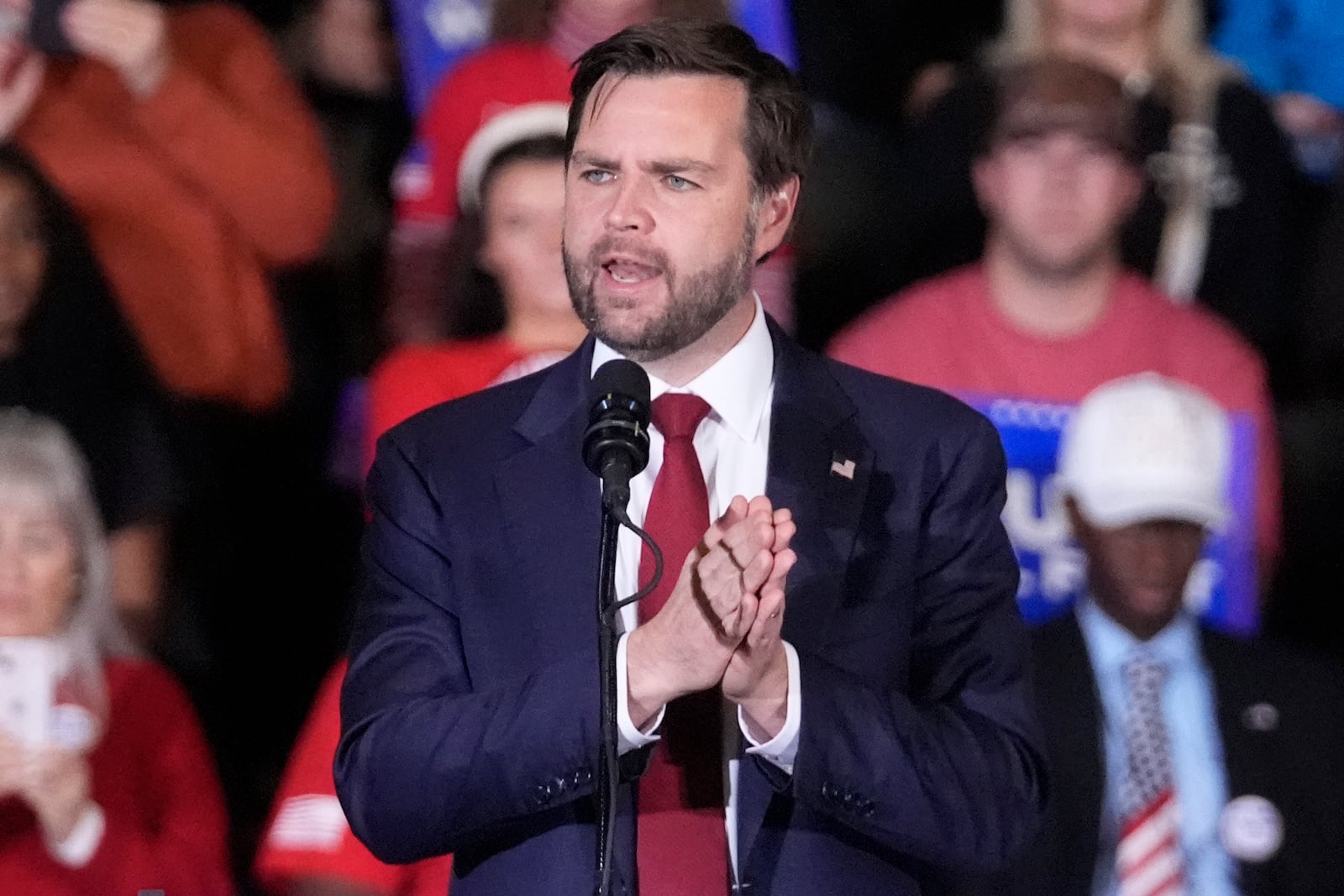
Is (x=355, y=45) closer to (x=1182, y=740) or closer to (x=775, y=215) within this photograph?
(x=775, y=215)

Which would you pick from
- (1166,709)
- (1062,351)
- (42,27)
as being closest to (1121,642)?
(1166,709)

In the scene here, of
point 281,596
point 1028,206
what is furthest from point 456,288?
point 1028,206

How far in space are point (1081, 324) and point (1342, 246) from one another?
51 centimetres

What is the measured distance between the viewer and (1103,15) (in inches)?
133

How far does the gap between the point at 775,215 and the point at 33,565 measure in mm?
1536

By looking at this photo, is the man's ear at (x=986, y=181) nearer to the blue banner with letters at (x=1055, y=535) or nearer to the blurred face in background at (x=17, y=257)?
the blue banner with letters at (x=1055, y=535)

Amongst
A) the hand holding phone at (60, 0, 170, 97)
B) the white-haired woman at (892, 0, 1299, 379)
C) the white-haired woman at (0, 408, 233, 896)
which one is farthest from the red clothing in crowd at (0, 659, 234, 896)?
the white-haired woman at (892, 0, 1299, 379)

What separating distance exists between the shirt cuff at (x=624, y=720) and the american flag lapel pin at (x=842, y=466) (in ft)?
1.09

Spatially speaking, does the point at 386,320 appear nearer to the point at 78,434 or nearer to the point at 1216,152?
the point at 78,434

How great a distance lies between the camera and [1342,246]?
341cm

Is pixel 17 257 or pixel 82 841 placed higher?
pixel 17 257

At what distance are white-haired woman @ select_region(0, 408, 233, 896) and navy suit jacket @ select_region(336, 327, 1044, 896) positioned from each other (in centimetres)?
124

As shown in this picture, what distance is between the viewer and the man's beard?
1.91m

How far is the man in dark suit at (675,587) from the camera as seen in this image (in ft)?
5.82
